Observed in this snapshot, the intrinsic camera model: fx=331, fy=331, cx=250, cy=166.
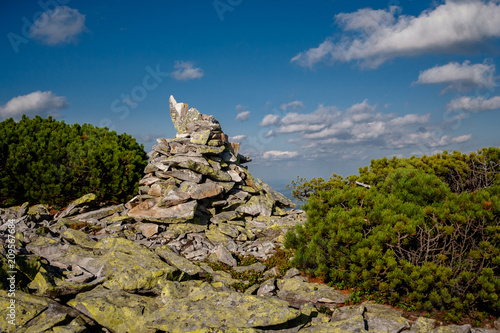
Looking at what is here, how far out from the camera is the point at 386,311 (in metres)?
10.2

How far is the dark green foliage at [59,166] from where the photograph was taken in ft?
74.0

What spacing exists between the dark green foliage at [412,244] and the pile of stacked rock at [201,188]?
740 cm

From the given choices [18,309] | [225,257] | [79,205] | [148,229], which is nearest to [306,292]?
[225,257]

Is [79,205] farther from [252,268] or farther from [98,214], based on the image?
[252,268]

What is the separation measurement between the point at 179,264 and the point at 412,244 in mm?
8927

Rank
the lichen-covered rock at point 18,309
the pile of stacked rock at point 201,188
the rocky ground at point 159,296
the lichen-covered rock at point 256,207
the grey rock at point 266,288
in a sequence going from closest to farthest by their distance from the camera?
the lichen-covered rock at point 18,309, the rocky ground at point 159,296, the grey rock at point 266,288, the pile of stacked rock at point 201,188, the lichen-covered rock at point 256,207

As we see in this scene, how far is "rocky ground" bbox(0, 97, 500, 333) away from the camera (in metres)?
8.87

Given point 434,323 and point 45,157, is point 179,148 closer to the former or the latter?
point 45,157

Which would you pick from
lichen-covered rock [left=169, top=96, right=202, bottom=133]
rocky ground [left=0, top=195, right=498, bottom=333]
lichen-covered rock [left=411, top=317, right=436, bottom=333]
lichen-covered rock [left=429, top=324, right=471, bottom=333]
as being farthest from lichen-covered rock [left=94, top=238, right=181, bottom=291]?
lichen-covered rock [left=169, top=96, right=202, bottom=133]

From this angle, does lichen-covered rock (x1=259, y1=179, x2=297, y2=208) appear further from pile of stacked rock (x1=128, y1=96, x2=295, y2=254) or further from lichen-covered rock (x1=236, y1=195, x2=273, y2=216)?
lichen-covered rock (x1=236, y1=195, x2=273, y2=216)

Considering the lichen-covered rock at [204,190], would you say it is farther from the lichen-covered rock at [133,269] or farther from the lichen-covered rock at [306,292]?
the lichen-covered rock at [306,292]

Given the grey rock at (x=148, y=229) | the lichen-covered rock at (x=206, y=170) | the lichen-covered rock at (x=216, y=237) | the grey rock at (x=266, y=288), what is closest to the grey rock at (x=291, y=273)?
the grey rock at (x=266, y=288)

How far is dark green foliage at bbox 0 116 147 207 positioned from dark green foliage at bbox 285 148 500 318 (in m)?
16.0

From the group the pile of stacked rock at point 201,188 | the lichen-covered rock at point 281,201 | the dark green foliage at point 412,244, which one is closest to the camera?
the dark green foliage at point 412,244
